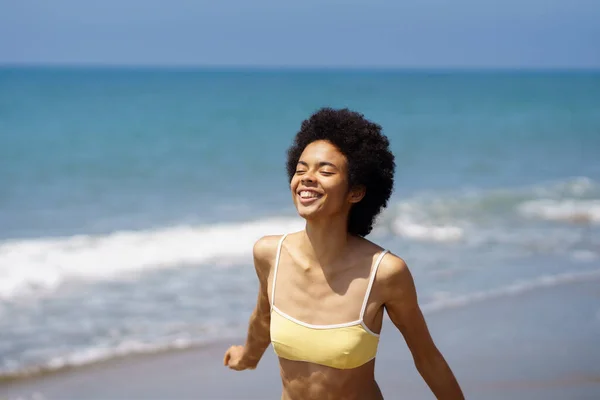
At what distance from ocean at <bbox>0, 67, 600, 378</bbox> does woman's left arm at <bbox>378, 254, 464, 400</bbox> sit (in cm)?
526

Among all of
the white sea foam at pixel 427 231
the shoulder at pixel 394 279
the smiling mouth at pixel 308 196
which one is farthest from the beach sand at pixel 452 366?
the white sea foam at pixel 427 231

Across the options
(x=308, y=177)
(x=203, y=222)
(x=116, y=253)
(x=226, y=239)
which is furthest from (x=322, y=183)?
(x=203, y=222)

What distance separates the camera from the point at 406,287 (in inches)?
129

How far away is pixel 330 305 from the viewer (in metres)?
3.34

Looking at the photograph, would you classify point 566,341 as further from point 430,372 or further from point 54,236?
point 54,236

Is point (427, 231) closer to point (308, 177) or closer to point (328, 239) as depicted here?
point (328, 239)

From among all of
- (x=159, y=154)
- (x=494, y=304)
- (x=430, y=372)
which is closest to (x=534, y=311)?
(x=494, y=304)

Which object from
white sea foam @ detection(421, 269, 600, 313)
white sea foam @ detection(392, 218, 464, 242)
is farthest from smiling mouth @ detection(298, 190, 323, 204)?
white sea foam @ detection(392, 218, 464, 242)

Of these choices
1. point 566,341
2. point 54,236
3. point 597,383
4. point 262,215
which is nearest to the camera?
point 597,383

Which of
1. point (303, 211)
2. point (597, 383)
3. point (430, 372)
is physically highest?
point (303, 211)

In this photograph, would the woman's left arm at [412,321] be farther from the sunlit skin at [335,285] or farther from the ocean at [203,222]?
the ocean at [203,222]

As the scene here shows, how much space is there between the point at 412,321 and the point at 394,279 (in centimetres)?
19

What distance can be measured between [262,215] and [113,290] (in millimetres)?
5648

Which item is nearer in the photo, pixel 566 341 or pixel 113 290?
pixel 566 341
